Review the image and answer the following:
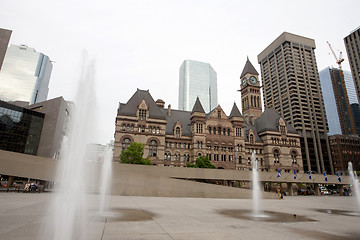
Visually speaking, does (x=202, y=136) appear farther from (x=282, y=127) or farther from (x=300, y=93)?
(x=300, y=93)

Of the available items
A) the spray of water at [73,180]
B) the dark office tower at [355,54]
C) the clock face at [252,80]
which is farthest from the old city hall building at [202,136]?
the dark office tower at [355,54]

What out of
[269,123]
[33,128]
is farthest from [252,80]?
[33,128]

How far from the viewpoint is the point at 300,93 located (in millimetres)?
129500

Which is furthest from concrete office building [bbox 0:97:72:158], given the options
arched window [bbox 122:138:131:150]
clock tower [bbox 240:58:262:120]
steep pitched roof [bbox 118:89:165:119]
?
clock tower [bbox 240:58:262:120]

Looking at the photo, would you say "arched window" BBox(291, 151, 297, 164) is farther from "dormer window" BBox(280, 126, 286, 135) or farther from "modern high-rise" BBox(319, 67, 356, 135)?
"modern high-rise" BBox(319, 67, 356, 135)

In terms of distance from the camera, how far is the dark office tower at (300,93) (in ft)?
368

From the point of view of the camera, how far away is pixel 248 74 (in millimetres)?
99250

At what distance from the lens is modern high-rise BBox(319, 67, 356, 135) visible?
589ft

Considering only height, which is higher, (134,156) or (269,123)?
(269,123)

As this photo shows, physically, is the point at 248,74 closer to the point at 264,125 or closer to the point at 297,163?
the point at 264,125

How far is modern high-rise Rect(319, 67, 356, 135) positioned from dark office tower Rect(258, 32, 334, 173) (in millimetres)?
70770

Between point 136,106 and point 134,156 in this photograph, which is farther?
point 136,106

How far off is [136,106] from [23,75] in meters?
144

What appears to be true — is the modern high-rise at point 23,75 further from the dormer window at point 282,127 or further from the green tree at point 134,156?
the dormer window at point 282,127
